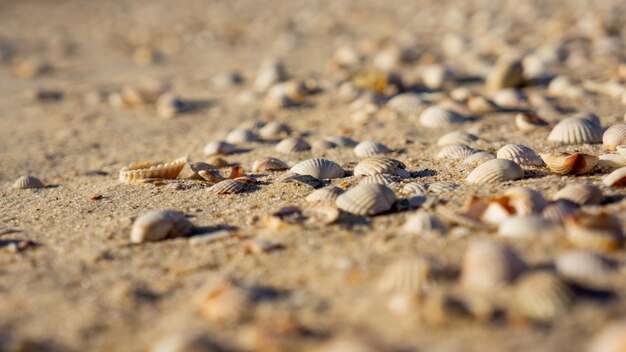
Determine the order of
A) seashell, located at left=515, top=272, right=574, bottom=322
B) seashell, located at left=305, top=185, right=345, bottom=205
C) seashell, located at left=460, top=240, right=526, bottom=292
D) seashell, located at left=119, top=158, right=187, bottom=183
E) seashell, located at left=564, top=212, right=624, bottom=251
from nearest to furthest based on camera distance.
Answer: seashell, located at left=515, top=272, right=574, bottom=322 < seashell, located at left=460, top=240, right=526, bottom=292 < seashell, located at left=564, top=212, right=624, bottom=251 < seashell, located at left=305, top=185, right=345, bottom=205 < seashell, located at left=119, top=158, right=187, bottom=183

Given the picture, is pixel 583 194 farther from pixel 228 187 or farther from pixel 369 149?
pixel 228 187

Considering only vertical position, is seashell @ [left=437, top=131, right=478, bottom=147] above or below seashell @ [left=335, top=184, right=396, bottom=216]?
below

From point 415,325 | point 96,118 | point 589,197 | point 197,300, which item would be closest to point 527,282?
point 415,325

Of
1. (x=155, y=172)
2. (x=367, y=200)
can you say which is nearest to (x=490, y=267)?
(x=367, y=200)

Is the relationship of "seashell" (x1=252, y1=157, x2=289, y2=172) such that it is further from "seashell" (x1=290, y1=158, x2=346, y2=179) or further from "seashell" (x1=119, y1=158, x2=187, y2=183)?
"seashell" (x1=119, y1=158, x2=187, y2=183)

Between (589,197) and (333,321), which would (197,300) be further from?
(589,197)

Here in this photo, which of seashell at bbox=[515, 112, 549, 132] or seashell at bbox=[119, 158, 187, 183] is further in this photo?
seashell at bbox=[515, 112, 549, 132]

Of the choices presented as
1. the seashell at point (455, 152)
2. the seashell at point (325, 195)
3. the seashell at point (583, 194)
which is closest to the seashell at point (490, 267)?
the seashell at point (583, 194)

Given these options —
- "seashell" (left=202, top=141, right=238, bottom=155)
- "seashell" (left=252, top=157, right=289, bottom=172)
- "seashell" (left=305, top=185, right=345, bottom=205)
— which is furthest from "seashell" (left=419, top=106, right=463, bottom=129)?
"seashell" (left=305, top=185, right=345, bottom=205)
